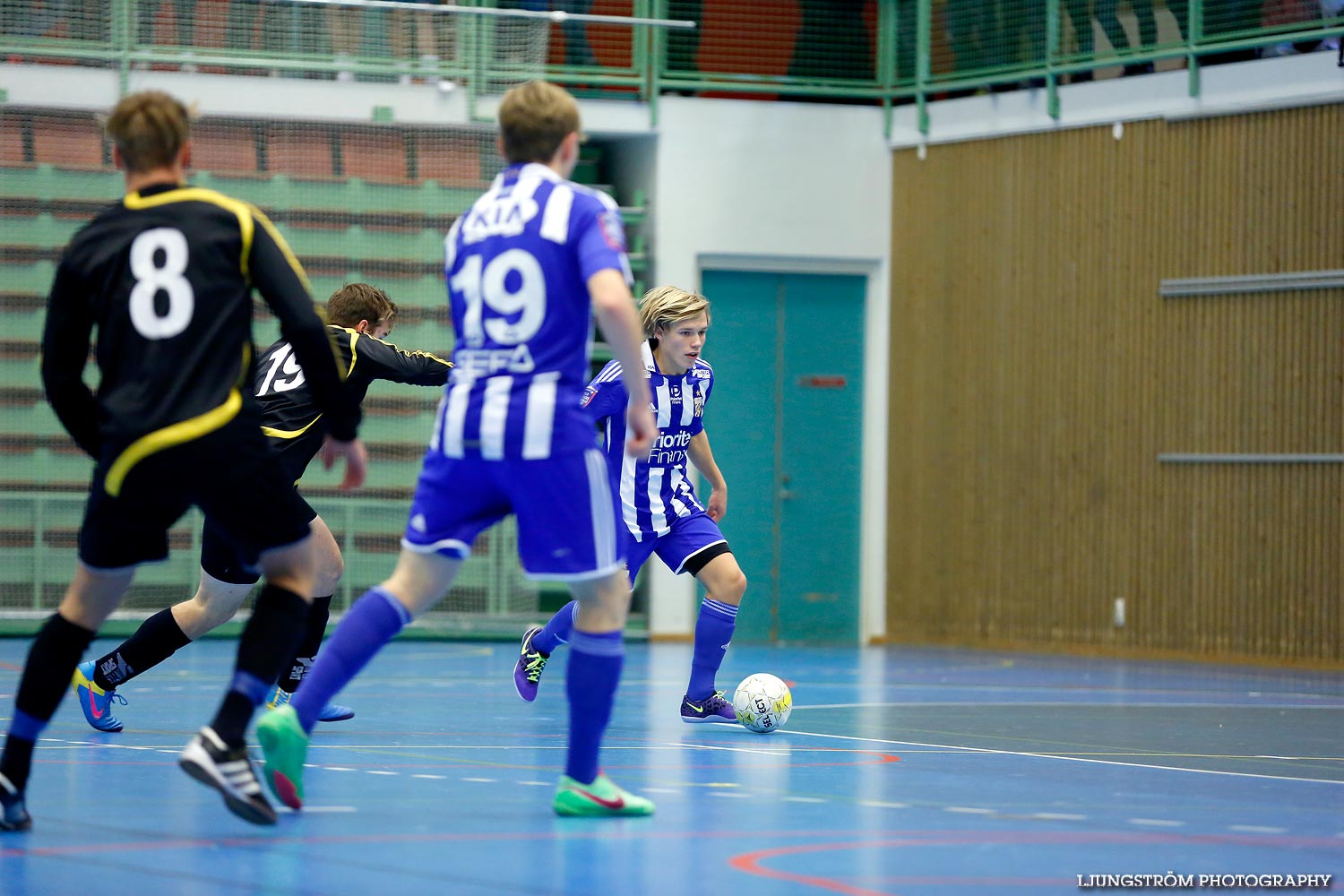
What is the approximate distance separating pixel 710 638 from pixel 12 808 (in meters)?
3.94

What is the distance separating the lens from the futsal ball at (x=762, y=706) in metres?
7.74

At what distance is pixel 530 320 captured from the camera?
15.8ft

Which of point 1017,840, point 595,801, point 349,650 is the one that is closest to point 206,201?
point 349,650

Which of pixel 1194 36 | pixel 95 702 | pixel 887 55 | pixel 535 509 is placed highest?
pixel 887 55

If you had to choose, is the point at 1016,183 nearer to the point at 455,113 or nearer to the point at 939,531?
the point at 939,531

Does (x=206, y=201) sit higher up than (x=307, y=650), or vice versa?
→ (x=206, y=201)

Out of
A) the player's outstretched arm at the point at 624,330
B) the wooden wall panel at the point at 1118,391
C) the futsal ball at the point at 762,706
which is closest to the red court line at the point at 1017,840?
the player's outstretched arm at the point at 624,330

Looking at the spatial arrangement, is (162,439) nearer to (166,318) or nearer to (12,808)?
(166,318)

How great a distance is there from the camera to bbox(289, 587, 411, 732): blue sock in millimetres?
4832

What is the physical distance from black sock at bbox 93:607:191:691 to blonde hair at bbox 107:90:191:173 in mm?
3059

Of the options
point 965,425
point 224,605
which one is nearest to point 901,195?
point 965,425

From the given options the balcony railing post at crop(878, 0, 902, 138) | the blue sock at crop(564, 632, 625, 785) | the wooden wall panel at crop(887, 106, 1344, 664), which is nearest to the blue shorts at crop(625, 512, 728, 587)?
the blue sock at crop(564, 632, 625, 785)

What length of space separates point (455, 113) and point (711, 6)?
2.63m

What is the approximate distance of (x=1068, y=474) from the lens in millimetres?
14852
